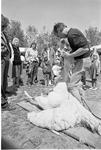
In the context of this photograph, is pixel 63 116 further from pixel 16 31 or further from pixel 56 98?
pixel 16 31

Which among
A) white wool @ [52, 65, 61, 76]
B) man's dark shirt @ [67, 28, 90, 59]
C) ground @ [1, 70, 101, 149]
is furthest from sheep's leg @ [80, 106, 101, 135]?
white wool @ [52, 65, 61, 76]

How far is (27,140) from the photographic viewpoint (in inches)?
76.1

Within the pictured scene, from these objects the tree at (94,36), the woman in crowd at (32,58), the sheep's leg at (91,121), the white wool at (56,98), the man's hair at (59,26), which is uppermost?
the tree at (94,36)

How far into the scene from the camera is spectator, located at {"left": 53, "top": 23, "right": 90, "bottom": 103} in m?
2.59

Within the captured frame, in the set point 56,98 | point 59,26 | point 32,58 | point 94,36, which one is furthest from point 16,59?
point 94,36

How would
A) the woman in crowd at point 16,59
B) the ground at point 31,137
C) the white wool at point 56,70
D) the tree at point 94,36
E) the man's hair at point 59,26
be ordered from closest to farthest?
the ground at point 31,137 < the man's hair at point 59,26 < the woman in crowd at point 16,59 < the white wool at point 56,70 < the tree at point 94,36

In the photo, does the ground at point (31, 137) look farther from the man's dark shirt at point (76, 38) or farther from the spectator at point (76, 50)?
the man's dark shirt at point (76, 38)

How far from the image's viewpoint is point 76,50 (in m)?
2.69

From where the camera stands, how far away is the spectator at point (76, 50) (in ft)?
8.48

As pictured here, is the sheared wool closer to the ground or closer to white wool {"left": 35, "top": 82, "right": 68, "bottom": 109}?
white wool {"left": 35, "top": 82, "right": 68, "bottom": 109}

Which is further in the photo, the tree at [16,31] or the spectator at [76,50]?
the tree at [16,31]

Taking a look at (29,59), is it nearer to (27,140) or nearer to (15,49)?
(15,49)

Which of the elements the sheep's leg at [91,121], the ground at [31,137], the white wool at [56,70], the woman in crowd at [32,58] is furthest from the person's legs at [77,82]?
the woman in crowd at [32,58]

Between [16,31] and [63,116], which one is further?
[16,31]
